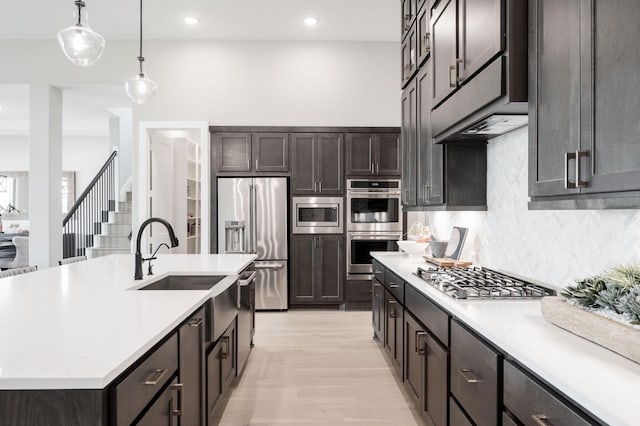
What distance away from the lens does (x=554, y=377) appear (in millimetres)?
984

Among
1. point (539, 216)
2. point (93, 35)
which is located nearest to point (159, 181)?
point (93, 35)

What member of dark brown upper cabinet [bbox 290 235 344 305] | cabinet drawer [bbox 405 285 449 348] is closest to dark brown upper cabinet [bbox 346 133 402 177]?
dark brown upper cabinet [bbox 290 235 344 305]

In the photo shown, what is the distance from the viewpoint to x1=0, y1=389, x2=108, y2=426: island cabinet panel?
0.98 m

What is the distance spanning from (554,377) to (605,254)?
1.00 metres

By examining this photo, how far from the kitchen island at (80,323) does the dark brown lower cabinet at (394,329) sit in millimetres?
1172

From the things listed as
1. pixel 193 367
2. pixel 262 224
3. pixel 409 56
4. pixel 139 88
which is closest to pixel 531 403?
pixel 193 367

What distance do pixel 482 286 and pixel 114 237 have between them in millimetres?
6981

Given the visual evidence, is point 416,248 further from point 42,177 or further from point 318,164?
point 42,177

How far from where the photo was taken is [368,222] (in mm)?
5188

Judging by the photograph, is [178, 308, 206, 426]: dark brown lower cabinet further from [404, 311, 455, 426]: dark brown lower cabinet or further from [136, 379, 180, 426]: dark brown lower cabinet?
[404, 311, 455, 426]: dark brown lower cabinet

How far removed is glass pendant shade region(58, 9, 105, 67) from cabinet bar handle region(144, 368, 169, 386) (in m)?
2.15

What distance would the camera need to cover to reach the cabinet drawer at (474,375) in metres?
1.37

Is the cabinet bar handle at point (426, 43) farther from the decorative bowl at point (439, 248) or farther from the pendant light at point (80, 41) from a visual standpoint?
the pendant light at point (80, 41)

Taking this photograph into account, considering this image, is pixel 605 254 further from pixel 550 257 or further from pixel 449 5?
pixel 449 5
